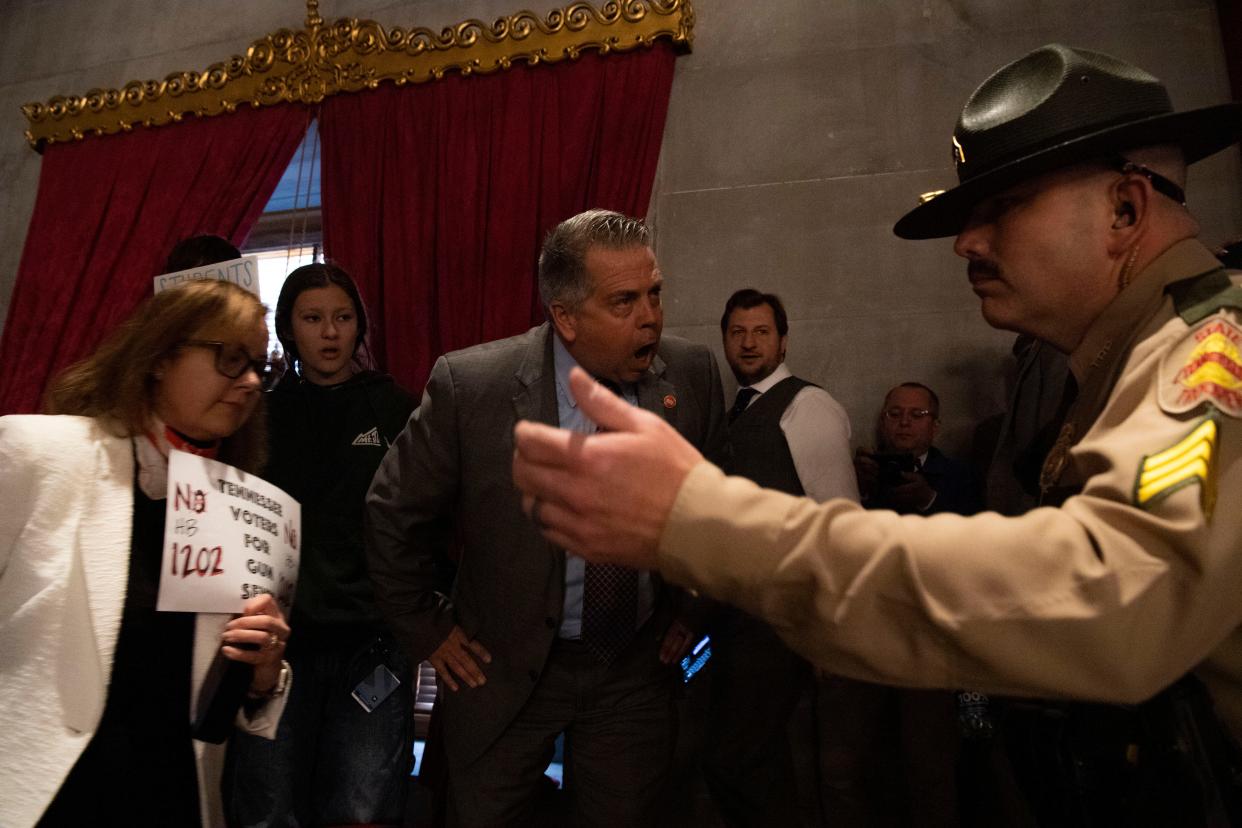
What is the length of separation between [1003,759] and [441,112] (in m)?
3.45

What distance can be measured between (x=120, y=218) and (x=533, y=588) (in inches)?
141

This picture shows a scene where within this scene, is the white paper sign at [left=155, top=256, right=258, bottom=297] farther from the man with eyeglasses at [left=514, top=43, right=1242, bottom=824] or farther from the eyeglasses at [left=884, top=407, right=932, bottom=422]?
the eyeglasses at [left=884, top=407, right=932, bottom=422]

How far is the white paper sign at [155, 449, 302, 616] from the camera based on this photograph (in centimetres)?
148

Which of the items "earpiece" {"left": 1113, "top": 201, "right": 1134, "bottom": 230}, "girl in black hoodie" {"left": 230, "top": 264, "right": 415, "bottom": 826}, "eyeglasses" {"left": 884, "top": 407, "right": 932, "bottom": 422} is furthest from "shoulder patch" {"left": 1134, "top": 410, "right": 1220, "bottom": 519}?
"eyeglasses" {"left": 884, "top": 407, "right": 932, "bottom": 422}

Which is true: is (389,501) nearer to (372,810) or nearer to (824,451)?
(372,810)

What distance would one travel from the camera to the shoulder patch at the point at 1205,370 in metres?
0.89

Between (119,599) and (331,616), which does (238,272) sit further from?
(119,599)

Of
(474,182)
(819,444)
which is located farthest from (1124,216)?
(474,182)

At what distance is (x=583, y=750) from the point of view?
2.15 meters

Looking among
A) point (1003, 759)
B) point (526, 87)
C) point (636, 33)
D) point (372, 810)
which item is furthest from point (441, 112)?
point (1003, 759)

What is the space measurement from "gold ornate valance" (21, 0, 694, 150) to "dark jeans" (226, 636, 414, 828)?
2.67 metres

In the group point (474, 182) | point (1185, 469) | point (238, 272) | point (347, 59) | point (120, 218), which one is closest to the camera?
point (1185, 469)

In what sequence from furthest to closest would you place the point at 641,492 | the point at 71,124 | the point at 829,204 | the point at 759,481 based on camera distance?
the point at 71,124
the point at 829,204
the point at 759,481
the point at 641,492

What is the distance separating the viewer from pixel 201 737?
5.03ft
